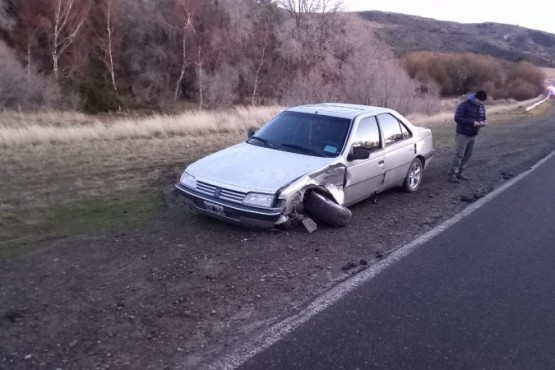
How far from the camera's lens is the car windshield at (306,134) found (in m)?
6.95

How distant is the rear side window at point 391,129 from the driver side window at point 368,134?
0.63 ft

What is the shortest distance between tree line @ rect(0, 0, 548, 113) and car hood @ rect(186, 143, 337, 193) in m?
20.6

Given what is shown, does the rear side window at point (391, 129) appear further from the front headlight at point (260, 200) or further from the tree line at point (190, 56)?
the tree line at point (190, 56)

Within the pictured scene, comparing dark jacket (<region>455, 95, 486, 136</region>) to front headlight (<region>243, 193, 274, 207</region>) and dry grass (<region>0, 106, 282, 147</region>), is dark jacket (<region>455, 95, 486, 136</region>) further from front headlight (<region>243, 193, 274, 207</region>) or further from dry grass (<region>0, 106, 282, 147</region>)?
dry grass (<region>0, 106, 282, 147</region>)

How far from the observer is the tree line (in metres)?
29.5

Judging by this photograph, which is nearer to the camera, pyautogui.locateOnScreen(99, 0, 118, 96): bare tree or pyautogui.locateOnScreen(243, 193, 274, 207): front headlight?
pyautogui.locateOnScreen(243, 193, 274, 207): front headlight

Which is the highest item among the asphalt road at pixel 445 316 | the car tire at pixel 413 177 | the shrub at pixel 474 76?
the asphalt road at pixel 445 316

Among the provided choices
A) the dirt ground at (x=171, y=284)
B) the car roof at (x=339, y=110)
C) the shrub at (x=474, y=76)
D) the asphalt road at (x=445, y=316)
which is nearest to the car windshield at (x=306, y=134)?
the car roof at (x=339, y=110)

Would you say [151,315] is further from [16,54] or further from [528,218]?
[16,54]

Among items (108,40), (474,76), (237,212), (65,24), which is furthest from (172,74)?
(474,76)

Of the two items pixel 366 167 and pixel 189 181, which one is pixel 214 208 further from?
pixel 366 167

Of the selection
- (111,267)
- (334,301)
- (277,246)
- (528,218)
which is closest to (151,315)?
(111,267)

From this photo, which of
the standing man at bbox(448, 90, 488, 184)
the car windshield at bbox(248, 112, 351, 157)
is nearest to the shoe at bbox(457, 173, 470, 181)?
the standing man at bbox(448, 90, 488, 184)

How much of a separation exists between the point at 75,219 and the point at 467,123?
7.07m
